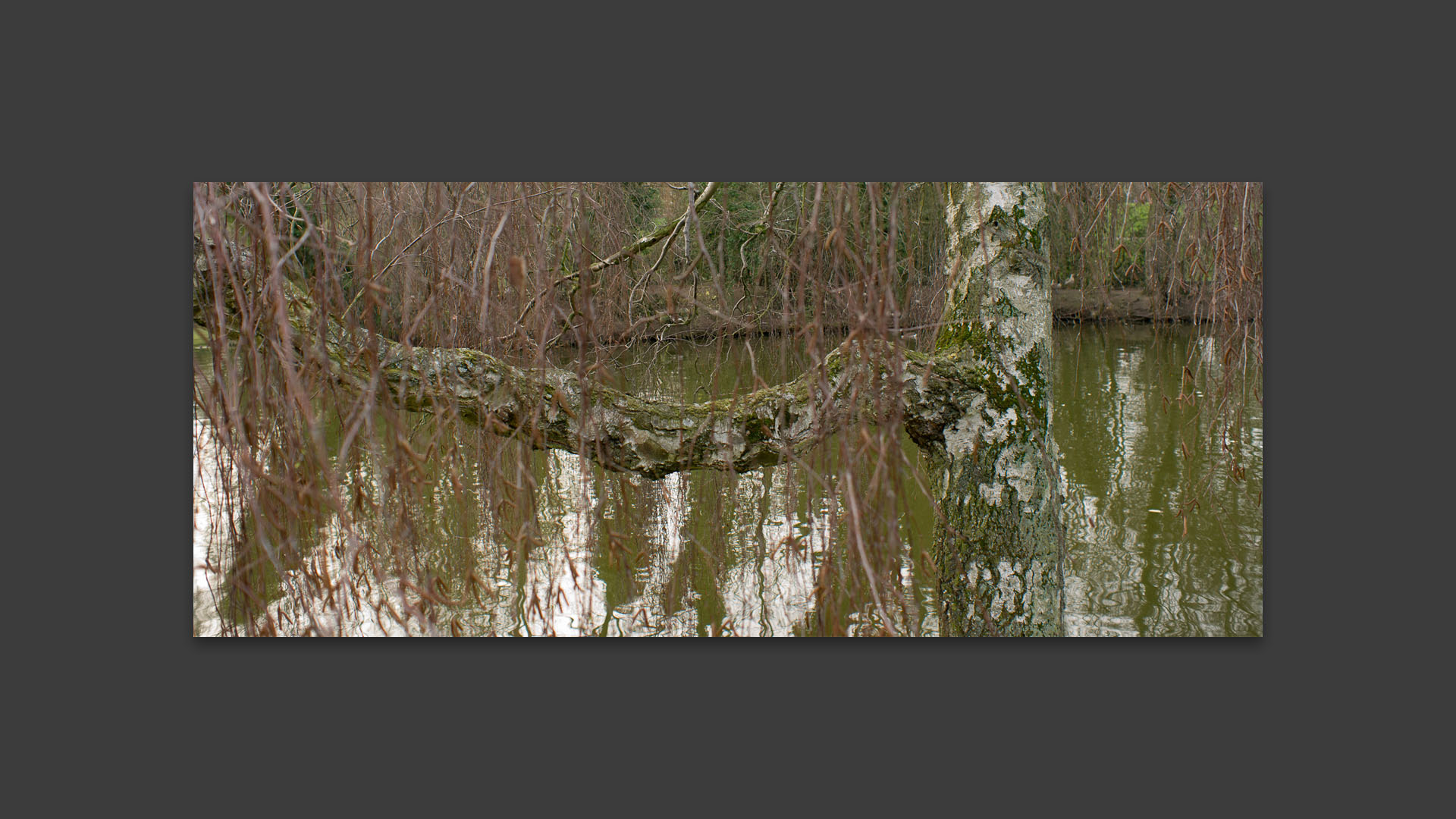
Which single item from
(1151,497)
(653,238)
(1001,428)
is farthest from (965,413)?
(1151,497)

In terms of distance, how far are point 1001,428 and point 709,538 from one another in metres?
1.17

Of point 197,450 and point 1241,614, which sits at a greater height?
point 197,450

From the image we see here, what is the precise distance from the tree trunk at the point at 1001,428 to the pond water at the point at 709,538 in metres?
0.15

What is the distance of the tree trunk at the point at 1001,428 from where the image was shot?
5.87 feet

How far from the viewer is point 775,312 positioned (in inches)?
71.7

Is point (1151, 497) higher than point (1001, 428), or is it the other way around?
point (1001, 428)

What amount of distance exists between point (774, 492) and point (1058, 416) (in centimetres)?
122

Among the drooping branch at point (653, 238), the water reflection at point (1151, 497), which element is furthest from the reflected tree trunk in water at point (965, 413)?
the water reflection at point (1151, 497)

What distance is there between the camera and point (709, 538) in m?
2.79

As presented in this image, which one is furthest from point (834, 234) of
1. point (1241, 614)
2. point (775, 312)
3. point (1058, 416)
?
point (1058, 416)

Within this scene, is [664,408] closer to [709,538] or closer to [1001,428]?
[1001,428]

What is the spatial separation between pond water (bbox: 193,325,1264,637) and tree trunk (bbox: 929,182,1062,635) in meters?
0.15

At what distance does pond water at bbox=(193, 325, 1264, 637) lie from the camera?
1.42 m

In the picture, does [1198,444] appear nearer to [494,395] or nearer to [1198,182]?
[1198,182]
